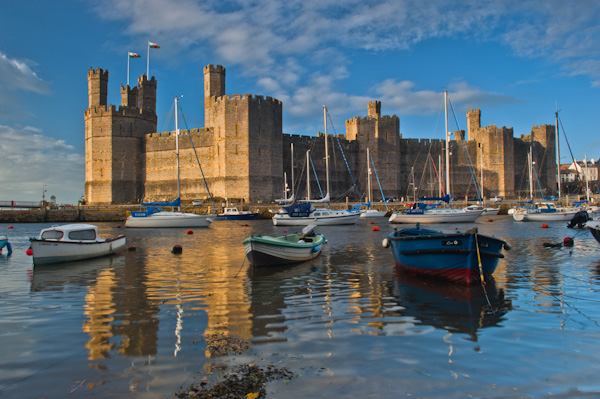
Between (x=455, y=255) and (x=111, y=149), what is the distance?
41071 millimetres

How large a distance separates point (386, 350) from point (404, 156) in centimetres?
4771

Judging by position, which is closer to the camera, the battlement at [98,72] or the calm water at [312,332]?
the calm water at [312,332]

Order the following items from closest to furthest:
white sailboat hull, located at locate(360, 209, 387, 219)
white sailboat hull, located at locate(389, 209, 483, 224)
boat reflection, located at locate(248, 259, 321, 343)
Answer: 1. boat reflection, located at locate(248, 259, 321, 343)
2. white sailboat hull, located at locate(389, 209, 483, 224)
3. white sailboat hull, located at locate(360, 209, 387, 219)

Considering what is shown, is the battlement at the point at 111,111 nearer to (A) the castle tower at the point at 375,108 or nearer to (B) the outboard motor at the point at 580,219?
(A) the castle tower at the point at 375,108

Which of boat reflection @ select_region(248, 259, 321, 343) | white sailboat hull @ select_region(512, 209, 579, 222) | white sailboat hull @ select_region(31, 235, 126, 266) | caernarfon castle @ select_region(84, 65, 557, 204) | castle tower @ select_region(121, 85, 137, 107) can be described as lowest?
boat reflection @ select_region(248, 259, 321, 343)

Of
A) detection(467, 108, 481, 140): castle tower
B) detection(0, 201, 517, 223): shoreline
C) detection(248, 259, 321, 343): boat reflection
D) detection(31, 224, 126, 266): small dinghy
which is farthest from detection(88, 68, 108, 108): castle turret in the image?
detection(467, 108, 481, 140): castle tower

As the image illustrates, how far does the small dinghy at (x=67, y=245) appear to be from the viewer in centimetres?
1211

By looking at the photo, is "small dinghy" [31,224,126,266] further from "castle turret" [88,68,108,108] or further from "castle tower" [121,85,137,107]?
"castle tower" [121,85,137,107]

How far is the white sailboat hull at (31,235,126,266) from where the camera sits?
12.1 meters

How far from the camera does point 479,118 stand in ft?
179

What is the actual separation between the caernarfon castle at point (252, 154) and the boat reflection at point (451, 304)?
97.3 feet

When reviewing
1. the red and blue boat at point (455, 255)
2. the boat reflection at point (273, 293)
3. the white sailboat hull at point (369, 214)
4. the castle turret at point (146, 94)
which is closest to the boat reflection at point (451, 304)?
the red and blue boat at point (455, 255)

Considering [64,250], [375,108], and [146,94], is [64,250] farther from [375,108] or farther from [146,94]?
[375,108]

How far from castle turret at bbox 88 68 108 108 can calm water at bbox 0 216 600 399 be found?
39.0 meters
